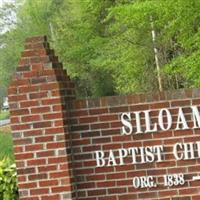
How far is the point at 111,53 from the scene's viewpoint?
30688mm

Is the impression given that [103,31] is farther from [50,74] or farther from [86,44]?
[50,74]

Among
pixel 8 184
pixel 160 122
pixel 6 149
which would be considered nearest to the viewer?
pixel 160 122

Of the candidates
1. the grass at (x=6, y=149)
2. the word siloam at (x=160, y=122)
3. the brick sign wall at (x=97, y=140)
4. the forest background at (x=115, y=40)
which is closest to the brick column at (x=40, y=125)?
the brick sign wall at (x=97, y=140)

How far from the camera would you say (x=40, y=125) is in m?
6.52

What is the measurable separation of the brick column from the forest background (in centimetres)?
545

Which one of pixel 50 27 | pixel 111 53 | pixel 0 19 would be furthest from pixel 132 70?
pixel 0 19

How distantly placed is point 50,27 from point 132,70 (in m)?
27.8

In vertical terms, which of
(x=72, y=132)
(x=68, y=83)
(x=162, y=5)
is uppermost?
(x=162, y=5)

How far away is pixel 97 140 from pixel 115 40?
23546 mm

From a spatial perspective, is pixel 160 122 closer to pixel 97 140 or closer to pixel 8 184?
pixel 97 140

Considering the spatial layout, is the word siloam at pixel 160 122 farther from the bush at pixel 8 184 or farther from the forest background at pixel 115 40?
the forest background at pixel 115 40

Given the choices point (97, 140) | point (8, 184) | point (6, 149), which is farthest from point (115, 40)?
point (97, 140)

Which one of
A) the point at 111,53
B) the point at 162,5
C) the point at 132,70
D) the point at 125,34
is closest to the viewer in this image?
the point at 162,5

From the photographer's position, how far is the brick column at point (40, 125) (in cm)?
643
